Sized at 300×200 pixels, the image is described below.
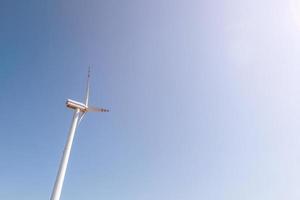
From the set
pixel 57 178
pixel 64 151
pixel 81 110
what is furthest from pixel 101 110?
pixel 57 178

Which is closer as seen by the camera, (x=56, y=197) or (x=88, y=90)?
(x=56, y=197)

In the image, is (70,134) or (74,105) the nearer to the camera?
(70,134)

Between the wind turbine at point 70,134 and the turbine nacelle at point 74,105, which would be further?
the turbine nacelle at point 74,105

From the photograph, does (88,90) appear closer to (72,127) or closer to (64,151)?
(72,127)

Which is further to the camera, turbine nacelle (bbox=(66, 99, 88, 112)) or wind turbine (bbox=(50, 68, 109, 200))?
turbine nacelle (bbox=(66, 99, 88, 112))

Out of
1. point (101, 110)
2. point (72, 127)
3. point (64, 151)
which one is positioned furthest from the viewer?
point (101, 110)

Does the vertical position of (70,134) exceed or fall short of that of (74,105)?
it falls short

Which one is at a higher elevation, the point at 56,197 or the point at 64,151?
the point at 64,151

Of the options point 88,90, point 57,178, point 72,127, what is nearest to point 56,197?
point 57,178

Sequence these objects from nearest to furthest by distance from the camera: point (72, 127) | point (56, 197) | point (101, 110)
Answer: point (56, 197) → point (72, 127) → point (101, 110)

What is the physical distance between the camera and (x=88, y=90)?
57250 mm

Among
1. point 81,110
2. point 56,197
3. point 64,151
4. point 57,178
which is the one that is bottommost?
point 56,197

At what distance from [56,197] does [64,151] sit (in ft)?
25.3

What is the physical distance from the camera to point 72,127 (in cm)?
5066
